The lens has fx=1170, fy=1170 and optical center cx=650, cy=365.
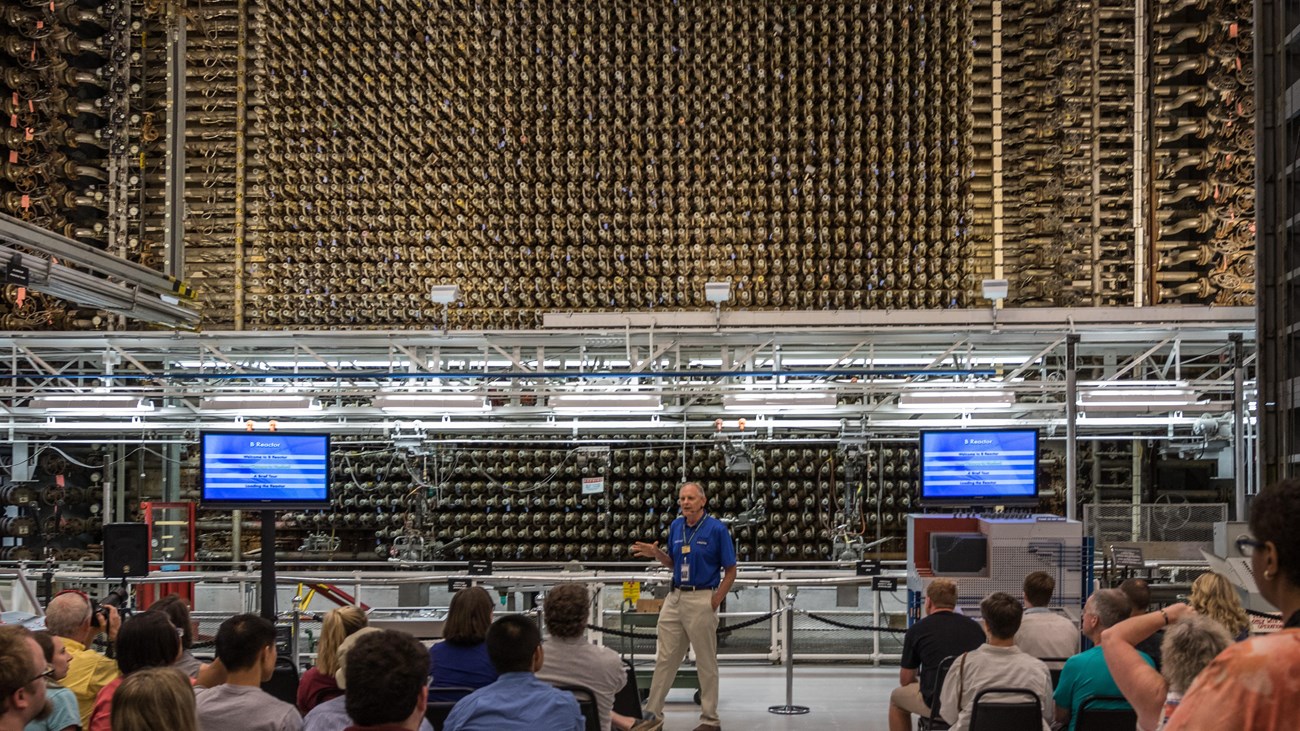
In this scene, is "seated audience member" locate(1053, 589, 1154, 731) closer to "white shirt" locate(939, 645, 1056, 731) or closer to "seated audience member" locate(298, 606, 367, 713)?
"white shirt" locate(939, 645, 1056, 731)

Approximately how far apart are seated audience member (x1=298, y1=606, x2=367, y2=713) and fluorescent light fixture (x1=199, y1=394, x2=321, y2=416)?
6.12 meters

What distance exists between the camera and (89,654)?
4379 millimetres

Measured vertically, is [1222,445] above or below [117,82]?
below

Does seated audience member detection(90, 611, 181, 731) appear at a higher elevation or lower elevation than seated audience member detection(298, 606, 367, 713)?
higher

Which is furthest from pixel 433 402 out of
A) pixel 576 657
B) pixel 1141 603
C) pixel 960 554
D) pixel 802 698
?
pixel 1141 603

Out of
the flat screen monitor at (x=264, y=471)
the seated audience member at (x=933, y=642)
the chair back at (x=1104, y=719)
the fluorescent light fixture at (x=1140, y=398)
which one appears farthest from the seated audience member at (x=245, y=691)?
the fluorescent light fixture at (x=1140, y=398)

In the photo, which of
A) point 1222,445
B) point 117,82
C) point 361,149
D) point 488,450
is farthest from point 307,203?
point 1222,445

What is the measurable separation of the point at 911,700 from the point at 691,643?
1.73 meters

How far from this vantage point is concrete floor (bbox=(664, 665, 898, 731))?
7.23m

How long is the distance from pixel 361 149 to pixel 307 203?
0.97m

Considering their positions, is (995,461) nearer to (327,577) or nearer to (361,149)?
(327,577)

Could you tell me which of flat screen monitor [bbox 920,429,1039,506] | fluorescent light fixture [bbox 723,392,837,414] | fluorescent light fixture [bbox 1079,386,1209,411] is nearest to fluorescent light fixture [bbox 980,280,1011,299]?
fluorescent light fixture [bbox 1079,386,1209,411]

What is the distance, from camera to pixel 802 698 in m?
7.93

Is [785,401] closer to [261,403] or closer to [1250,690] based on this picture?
[261,403]
